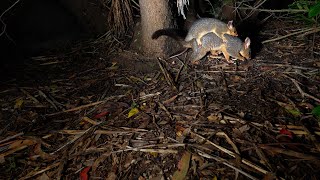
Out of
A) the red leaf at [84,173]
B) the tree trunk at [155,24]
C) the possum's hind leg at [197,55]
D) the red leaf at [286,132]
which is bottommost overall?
the red leaf at [84,173]

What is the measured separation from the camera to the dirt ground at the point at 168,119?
1831mm

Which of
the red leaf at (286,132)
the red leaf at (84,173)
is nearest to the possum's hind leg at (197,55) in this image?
the red leaf at (286,132)

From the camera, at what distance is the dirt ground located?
1.83 m

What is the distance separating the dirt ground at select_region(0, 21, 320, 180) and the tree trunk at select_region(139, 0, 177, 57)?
172mm

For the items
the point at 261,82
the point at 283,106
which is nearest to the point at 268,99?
the point at 283,106

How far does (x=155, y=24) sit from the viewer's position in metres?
3.25

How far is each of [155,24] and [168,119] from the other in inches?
58.8

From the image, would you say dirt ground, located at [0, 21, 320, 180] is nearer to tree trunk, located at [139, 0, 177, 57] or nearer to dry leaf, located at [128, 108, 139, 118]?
dry leaf, located at [128, 108, 139, 118]

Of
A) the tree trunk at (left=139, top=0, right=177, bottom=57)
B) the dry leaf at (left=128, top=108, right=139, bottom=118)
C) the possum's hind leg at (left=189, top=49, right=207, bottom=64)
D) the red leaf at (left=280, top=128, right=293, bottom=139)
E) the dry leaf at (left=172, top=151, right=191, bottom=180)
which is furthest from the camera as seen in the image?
the tree trunk at (left=139, top=0, right=177, bottom=57)

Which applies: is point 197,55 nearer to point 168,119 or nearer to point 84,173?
point 168,119

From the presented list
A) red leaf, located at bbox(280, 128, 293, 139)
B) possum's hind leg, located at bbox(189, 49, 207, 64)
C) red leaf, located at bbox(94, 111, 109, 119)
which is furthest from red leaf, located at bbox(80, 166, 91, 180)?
possum's hind leg, located at bbox(189, 49, 207, 64)

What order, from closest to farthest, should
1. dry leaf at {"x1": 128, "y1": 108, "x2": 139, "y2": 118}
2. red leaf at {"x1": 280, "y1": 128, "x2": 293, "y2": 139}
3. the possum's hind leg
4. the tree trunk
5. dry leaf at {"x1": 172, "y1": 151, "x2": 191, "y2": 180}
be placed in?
1. dry leaf at {"x1": 172, "y1": 151, "x2": 191, "y2": 180}
2. red leaf at {"x1": 280, "y1": 128, "x2": 293, "y2": 139}
3. dry leaf at {"x1": 128, "y1": 108, "x2": 139, "y2": 118}
4. the possum's hind leg
5. the tree trunk

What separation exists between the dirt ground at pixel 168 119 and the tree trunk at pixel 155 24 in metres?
0.17

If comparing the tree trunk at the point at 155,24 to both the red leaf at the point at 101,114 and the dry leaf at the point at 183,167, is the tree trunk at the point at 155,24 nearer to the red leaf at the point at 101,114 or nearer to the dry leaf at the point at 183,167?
the red leaf at the point at 101,114
